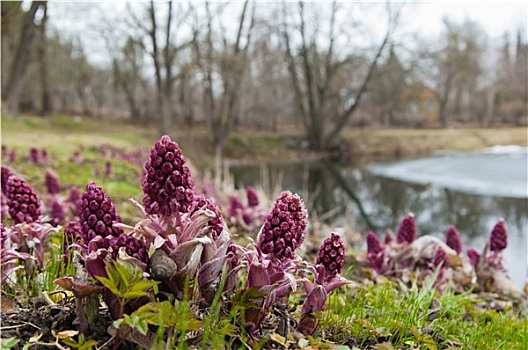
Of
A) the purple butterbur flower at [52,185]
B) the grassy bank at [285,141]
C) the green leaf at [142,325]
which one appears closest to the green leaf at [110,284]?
the green leaf at [142,325]

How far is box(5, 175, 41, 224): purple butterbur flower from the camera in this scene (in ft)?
9.38

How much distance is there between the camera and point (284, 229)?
6.99 ft

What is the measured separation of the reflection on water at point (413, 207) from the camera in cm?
1078

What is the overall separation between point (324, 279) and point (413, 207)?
13.1 metres

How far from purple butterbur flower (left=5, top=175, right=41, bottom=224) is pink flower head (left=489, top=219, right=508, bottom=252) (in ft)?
12.5

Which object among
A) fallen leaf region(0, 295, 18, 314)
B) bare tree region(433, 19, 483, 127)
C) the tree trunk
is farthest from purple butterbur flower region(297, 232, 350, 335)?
bare tree region(433, 19, 483, 127)

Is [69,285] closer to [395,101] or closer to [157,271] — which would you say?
[157,271]

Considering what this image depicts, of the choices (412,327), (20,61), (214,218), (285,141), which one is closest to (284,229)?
(214,218)

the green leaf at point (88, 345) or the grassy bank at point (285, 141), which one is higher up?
the grassy bank at point (285, 141)

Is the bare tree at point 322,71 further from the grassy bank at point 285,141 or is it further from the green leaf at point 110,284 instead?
the green leaf at point 110,284

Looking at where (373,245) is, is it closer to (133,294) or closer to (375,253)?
(375,253)

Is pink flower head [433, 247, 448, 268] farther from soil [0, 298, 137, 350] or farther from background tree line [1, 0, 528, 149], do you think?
background tree line [1, 0, 528, 149]

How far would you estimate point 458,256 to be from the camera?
4797 millimetres

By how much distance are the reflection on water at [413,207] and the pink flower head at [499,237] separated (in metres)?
2.77
